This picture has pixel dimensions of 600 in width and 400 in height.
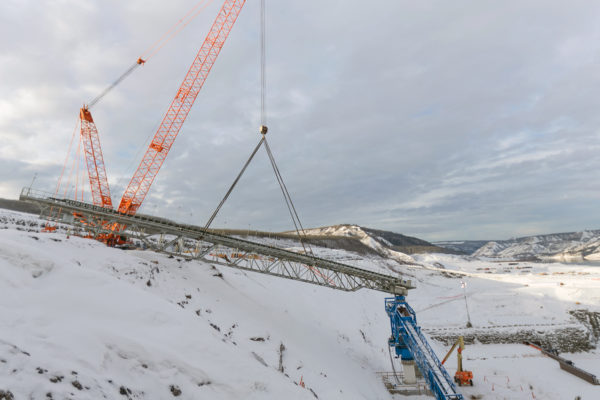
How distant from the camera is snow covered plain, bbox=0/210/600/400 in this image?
29.6 ft

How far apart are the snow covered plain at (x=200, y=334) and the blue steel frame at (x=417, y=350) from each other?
12.4ft

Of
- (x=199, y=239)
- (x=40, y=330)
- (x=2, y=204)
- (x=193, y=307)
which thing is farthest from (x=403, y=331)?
(x=2, y=204)

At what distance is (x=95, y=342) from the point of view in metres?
9.88

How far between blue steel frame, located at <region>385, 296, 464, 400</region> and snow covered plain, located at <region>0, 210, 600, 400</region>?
3790 mm

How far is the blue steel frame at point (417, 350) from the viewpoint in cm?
1828

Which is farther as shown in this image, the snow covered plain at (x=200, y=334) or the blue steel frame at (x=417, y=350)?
the blue steel frame at (x=417, y=350)

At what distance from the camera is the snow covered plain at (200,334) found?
9.01 metres

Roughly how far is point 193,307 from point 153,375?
31.7 ft

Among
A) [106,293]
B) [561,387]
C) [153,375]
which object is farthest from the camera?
[561,387]

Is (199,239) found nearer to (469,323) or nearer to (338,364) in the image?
(338,364)

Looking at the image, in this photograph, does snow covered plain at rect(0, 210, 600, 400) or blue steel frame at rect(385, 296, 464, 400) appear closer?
snow covered plain at rect(0, 210, 600, 400)

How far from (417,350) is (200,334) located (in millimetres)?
16798

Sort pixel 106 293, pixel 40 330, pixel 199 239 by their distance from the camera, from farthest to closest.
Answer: pixel 199 239 → pixel 106 293 → pixel 40 330

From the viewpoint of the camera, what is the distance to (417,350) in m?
21.4
